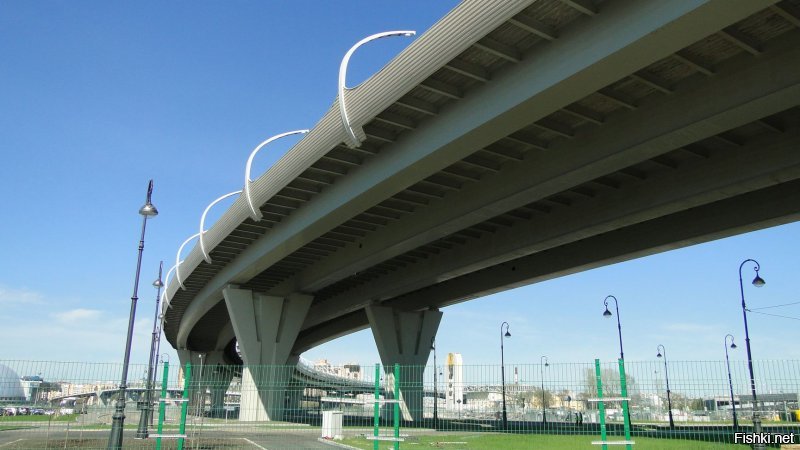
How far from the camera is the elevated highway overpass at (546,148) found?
41.9ft

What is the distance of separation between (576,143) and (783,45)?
596cm

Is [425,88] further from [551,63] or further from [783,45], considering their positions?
[783,45]

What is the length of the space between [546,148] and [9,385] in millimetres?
16632

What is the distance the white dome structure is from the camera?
16500 millimetres

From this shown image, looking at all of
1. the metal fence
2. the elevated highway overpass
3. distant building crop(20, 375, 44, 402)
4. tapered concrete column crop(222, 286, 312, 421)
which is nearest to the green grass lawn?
the metal fence

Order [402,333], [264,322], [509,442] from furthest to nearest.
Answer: [402,333] < [264,322] < [509,442]

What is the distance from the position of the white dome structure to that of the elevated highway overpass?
10174mm

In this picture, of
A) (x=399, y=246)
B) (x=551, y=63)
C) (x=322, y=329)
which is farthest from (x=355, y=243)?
(x=322, y=329)

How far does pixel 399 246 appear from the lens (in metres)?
27.3

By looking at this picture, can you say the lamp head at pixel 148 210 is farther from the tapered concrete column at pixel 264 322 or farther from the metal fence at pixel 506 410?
the tapered concrete column at pixel 264 322

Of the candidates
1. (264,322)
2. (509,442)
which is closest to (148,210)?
(509,442)

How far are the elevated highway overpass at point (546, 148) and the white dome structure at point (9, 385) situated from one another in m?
10.2

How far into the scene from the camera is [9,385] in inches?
657

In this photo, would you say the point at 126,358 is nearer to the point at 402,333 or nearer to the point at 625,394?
the point at 625,394
